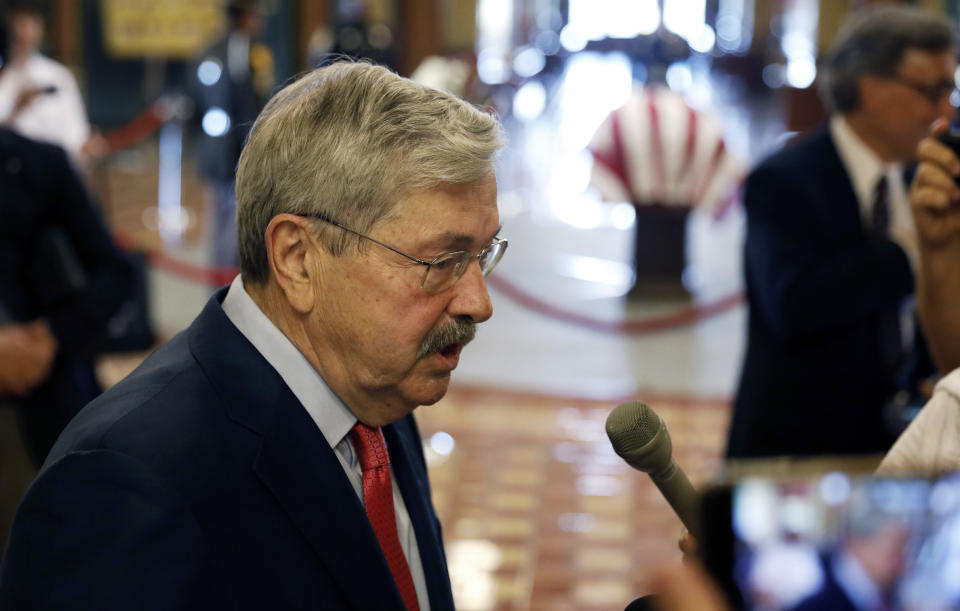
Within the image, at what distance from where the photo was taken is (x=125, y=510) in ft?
4.28

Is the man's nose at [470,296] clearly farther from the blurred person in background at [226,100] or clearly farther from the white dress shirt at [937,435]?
the blurred person in background at [226,100]

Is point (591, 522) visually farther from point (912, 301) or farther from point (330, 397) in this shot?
point (330, 397)

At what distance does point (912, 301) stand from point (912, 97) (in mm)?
529

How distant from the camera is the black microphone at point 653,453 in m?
1.31

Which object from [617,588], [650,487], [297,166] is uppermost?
[297,166]

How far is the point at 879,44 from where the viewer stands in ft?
9.78

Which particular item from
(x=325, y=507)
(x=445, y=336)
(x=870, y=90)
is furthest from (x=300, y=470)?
(x=870, y=90)

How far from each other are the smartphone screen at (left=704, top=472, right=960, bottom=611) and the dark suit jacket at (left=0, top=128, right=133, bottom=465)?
2448 millimetres

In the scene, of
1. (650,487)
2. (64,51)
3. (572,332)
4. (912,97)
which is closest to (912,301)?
(912,97)

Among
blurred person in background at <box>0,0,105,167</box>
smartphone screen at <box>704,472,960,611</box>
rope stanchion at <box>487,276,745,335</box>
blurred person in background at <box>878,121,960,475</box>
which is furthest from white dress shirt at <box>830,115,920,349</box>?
blurred person in background at <box>0,0,105,167</box>

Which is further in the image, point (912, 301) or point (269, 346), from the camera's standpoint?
point (912, 301)

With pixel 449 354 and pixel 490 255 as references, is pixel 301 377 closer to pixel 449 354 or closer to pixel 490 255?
pixel 449 354

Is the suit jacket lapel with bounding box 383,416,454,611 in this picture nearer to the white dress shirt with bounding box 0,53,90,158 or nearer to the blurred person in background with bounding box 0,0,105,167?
the blurred person in background with bounding box 0,0,105,167

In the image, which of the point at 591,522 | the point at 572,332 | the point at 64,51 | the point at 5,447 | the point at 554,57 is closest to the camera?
the point at 5,447
